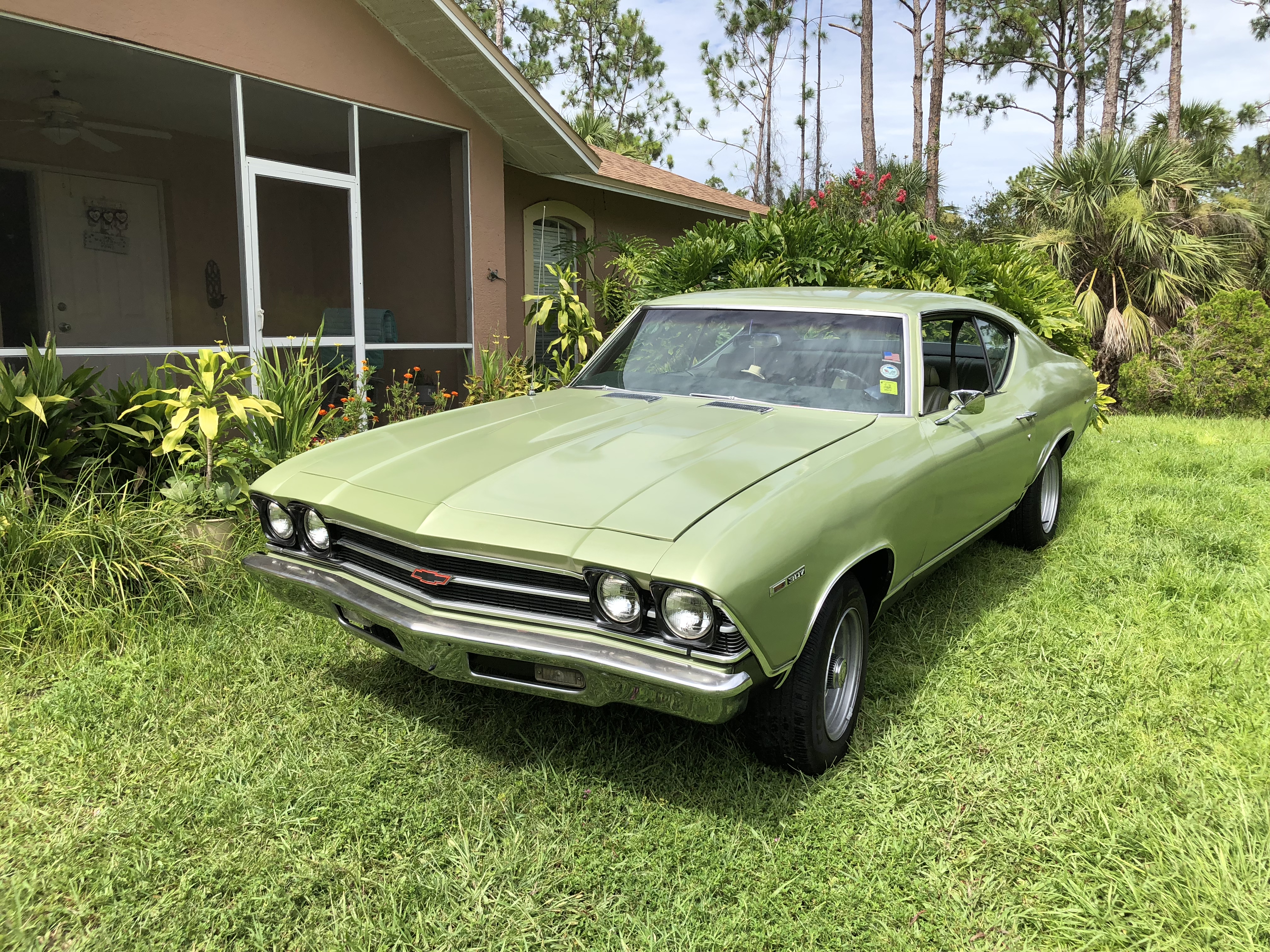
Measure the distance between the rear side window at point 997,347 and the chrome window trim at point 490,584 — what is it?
2.99 metres

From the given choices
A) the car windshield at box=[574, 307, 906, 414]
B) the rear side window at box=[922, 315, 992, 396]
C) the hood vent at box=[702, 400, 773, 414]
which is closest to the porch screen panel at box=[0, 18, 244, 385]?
the car windshield at box=[574, 307, 906, 414]

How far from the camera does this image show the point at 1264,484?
692 centimetres

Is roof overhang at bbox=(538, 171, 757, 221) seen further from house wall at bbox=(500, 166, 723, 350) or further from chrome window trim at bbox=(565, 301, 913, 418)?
chrome window trim at bbox=(565, 301, 913, 418)

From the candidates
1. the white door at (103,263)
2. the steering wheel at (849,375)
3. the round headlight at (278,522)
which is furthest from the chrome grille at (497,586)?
the white door at (103,263)

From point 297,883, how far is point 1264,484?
7.48 metres

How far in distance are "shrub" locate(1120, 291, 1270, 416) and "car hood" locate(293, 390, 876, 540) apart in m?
10.5

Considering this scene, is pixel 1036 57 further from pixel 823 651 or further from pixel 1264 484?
pixel 823 651

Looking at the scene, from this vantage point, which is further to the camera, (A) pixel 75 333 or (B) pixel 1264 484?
(A) pixel 75 333

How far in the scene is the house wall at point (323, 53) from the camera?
5.72 metres

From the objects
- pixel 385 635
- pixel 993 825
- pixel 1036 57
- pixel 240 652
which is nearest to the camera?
pixel 993 825

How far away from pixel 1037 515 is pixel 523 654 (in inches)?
148

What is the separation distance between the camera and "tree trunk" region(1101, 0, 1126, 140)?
1950 cm

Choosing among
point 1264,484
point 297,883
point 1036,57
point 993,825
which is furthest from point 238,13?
point 1036,57

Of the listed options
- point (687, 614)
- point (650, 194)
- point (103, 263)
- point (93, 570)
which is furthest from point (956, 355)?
point (103, 263)
